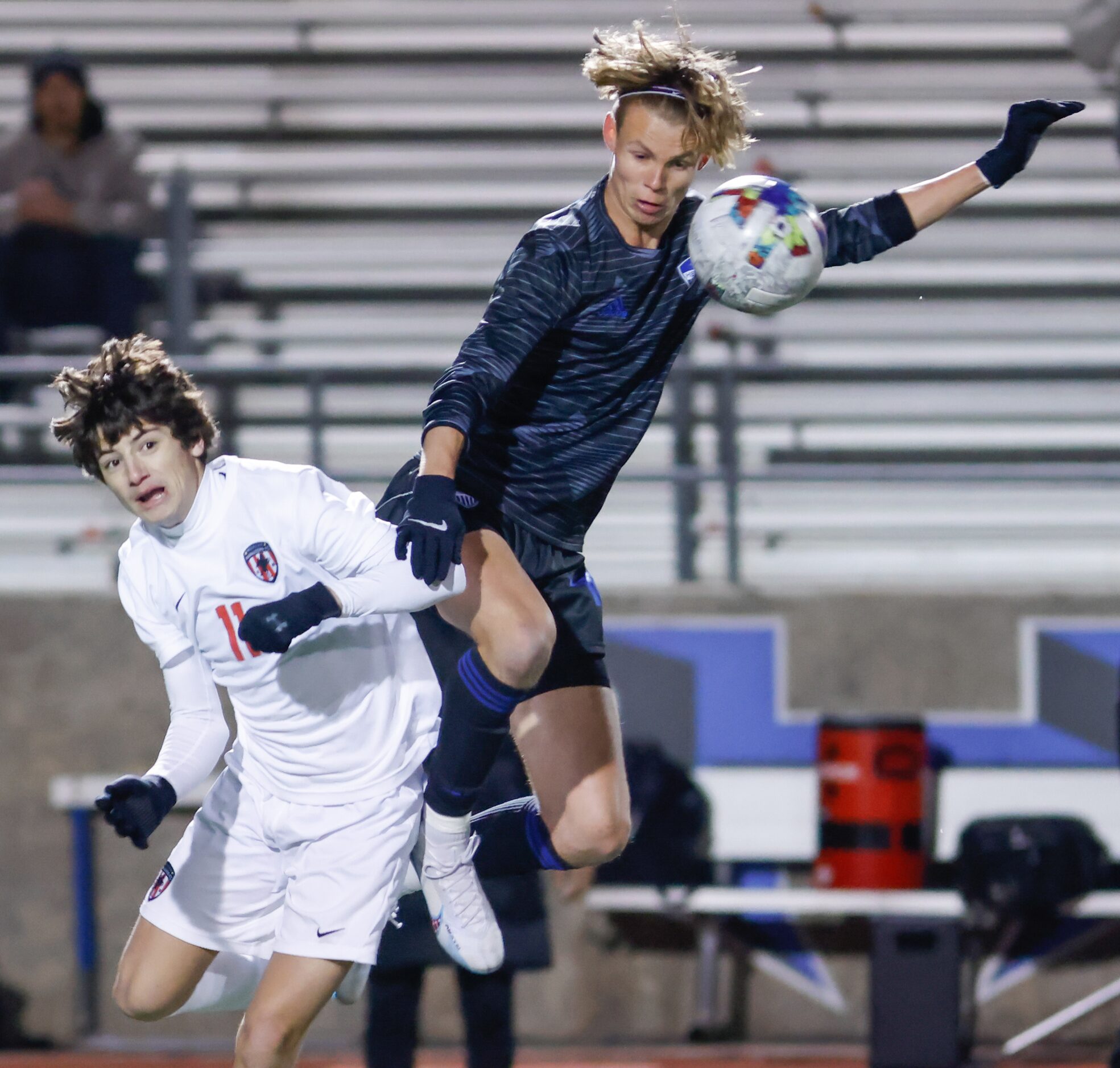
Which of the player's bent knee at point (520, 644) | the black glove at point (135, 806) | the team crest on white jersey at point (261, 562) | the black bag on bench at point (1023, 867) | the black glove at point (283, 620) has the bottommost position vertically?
the black bag on bench at point (1023, 867)

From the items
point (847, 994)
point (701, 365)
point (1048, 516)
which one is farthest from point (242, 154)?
point (847, 994)

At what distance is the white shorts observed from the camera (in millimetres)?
3371

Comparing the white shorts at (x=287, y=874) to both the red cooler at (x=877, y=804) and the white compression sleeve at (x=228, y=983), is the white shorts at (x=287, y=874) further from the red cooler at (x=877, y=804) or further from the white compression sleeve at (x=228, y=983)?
the red cooler at (x=877, y=804)

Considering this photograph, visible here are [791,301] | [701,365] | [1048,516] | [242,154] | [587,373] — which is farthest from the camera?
[242,154]

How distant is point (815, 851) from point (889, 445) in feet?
5.54

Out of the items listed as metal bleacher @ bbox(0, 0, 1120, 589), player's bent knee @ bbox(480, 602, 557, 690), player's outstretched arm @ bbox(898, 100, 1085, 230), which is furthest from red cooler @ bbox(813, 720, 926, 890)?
player's outstretched arm @ bbox(898, 100, 1085, 230)

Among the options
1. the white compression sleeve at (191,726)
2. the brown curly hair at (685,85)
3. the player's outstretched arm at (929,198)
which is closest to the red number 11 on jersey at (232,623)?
the white compression sleeve at (191,726)

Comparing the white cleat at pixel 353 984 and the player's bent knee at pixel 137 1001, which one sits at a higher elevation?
the player's bent knee at pixel 137 1001

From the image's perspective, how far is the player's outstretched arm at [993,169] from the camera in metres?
3.29

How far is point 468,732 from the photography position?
3482 mm

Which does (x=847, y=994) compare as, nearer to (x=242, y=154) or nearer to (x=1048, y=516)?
(x=1048, y=516)

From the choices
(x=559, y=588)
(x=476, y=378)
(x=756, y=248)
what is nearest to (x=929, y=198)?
(x=756, y=248)

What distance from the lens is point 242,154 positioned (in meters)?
7.56

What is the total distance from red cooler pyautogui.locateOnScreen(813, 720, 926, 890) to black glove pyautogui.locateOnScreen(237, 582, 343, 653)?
3219 mm
